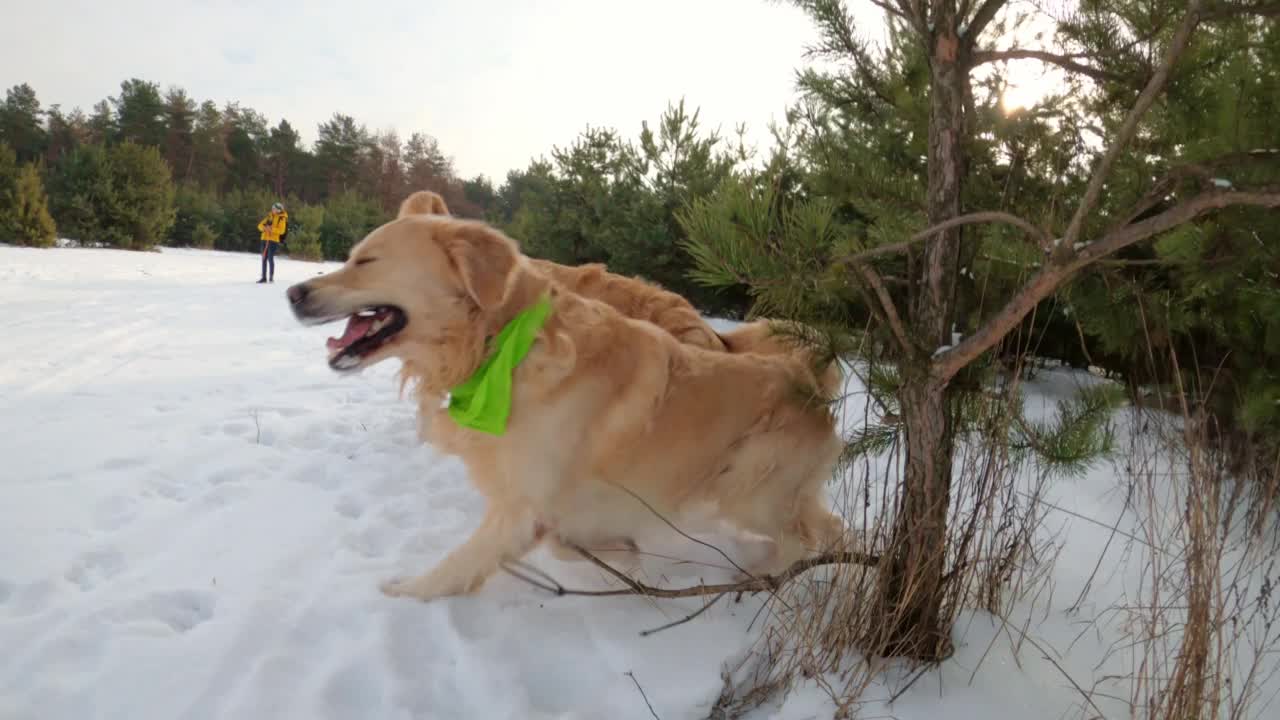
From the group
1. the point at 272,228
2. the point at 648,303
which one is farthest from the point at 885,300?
the point at 272,228

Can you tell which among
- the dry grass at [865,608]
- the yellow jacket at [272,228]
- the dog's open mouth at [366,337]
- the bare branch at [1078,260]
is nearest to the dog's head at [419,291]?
the dog's open mouth at [366,337]

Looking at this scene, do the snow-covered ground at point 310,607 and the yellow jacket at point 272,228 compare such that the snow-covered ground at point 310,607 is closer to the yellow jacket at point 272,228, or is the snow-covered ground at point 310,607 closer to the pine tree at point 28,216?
the yellow jacket at point 272,228

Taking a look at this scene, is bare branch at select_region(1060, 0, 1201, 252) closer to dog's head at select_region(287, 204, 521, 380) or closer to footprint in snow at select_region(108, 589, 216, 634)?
dog's head at select_region(287, 204, 521, 380)

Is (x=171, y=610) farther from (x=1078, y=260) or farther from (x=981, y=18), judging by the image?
(x=981, y=18)

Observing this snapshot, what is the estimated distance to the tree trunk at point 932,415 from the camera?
2059mm

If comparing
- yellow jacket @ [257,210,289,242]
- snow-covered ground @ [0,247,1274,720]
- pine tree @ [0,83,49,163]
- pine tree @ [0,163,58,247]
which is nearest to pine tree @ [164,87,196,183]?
pine tree @ [0,83,49,163]

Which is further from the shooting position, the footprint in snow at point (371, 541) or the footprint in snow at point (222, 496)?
A: the footprint in snow at point (222, 496)

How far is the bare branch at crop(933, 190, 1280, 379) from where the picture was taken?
1.50 meters

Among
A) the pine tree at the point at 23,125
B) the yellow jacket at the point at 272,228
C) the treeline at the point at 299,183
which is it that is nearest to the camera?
the treeline at the point at 299,183

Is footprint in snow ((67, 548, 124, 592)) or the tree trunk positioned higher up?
the tree trunk

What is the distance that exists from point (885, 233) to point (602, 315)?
1.15 m

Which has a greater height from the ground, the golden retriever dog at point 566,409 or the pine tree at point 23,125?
the pine tree at point 23,125

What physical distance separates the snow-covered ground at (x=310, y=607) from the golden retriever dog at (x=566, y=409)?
32 centimetres

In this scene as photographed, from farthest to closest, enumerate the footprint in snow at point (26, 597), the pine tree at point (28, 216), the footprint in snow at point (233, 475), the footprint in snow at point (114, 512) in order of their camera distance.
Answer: the pine tree at point (28, 216)
the footprint in snow at point (233, 475)
the footprint in snow at point (114, 512)
the footprint in snow at point (26, 597)
